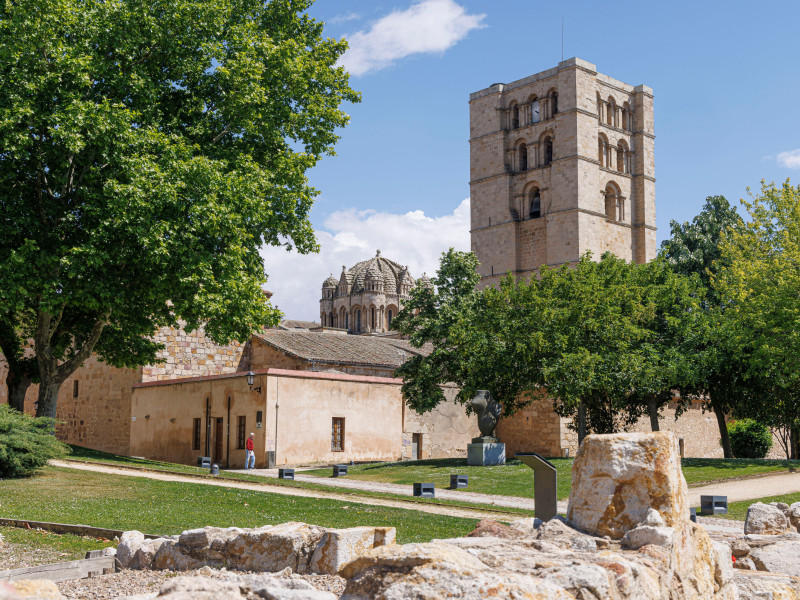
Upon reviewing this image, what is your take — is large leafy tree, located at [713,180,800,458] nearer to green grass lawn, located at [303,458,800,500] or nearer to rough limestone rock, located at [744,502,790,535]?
green grass lawn, located at [303,458,800,500]

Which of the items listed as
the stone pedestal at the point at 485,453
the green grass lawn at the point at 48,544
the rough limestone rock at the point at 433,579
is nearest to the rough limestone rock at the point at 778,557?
the rough limestone rock at the point at 433,579

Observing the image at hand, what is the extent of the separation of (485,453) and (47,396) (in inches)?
533

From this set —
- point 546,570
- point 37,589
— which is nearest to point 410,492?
point 546,570

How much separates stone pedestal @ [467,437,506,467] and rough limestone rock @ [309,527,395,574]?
19.5m

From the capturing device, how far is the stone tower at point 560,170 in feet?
225

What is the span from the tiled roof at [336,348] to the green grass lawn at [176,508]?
1897 centimetres

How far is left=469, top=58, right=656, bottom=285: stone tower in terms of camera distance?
68438mm

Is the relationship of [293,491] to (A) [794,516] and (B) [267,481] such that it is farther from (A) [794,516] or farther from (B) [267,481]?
(A) [794,516]

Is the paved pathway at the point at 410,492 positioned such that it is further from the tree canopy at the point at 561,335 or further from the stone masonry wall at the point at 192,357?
the stone masonry wall at the point at 192,357

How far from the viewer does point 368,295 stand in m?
127

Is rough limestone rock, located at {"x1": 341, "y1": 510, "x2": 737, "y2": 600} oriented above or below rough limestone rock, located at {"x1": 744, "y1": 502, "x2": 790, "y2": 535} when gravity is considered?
above

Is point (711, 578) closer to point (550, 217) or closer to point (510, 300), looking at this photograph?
point (510, 300)

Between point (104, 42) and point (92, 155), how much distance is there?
9.98ft

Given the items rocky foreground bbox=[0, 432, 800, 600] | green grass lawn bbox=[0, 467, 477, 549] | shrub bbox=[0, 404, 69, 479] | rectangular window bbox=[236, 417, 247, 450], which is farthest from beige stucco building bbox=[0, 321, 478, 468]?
rocky foreground bbox=[0, 432, 800, 600]
